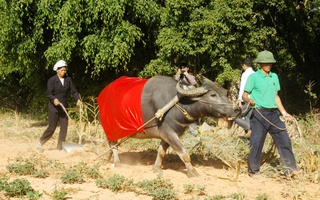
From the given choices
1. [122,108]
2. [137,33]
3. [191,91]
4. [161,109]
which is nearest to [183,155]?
[161,109]

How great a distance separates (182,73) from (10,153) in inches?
152

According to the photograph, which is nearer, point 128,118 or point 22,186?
point 22,186

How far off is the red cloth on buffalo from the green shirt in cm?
183

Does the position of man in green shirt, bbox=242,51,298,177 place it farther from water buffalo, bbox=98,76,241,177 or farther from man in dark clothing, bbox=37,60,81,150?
man in dark clothing, bbox=37,60,81,150

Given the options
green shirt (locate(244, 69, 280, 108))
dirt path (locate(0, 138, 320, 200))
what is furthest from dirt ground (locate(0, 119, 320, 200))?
green shirt (locate(244, 69, 280, 108))

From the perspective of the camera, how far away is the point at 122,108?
7.88 meters

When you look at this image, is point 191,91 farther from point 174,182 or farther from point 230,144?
point 230,144

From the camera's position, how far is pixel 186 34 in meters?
12.1

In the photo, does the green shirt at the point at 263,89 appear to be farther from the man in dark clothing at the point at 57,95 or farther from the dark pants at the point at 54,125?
the dark pants at the point at 54,125

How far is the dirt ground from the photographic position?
20.5 ft

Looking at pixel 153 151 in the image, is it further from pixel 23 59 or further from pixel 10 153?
pixel 23 59

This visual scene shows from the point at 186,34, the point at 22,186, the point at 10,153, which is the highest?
the point at 186,34

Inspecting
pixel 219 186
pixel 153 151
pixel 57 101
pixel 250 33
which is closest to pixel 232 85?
pixel 250 33

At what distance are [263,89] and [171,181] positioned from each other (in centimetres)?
191
